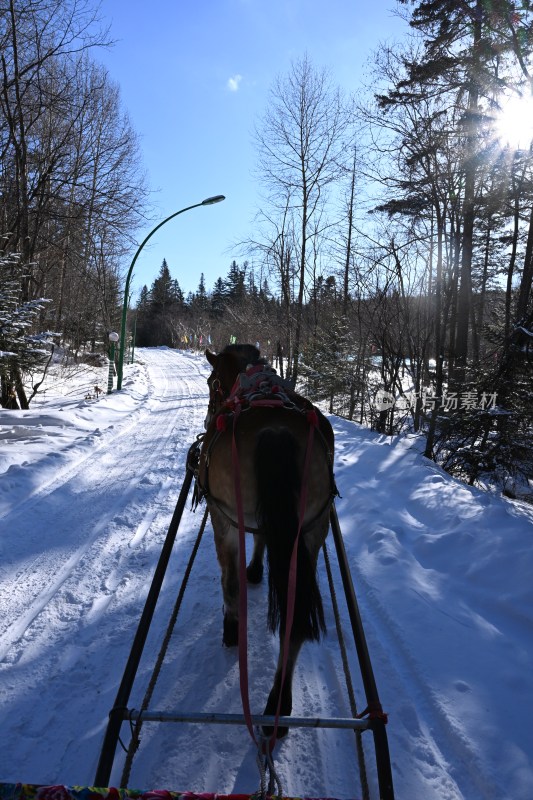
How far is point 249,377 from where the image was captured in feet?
9.05

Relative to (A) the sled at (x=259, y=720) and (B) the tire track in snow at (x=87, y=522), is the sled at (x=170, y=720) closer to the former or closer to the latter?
(A) the sled at (x=259, y=720)

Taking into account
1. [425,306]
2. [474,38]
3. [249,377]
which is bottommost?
[249,377]

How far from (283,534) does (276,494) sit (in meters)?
0.18

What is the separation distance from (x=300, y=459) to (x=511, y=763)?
1.79 meters

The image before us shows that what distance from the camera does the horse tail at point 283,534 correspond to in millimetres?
1917

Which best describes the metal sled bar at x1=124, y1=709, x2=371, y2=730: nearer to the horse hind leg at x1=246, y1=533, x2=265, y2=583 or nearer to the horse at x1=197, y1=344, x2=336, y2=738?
the horse at x1=197, y1=344, x2=336, y2=738

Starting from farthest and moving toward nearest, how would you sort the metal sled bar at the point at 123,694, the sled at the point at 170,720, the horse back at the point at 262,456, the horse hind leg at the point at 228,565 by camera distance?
the horse hind leg at the point at 228,565
the horse back at the point at 262,456
the metal sled bar at the point at 123,694
the sled at the point at 170,720

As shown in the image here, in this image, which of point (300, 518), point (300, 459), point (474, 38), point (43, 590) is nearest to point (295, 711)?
point (300, 518)

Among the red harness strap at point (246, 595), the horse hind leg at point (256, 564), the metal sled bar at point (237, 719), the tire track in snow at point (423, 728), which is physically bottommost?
the tire track in snow at point (423, 728)

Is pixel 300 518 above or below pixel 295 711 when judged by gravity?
above

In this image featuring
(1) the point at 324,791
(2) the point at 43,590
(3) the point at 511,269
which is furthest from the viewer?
(3) the point at 511,269

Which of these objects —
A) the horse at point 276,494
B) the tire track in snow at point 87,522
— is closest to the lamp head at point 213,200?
the tire track in snow at point 87,522

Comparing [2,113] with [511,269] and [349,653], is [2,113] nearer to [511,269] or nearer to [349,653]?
[349,653]

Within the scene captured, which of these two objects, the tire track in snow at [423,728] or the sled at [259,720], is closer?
the sled at [259,720]
